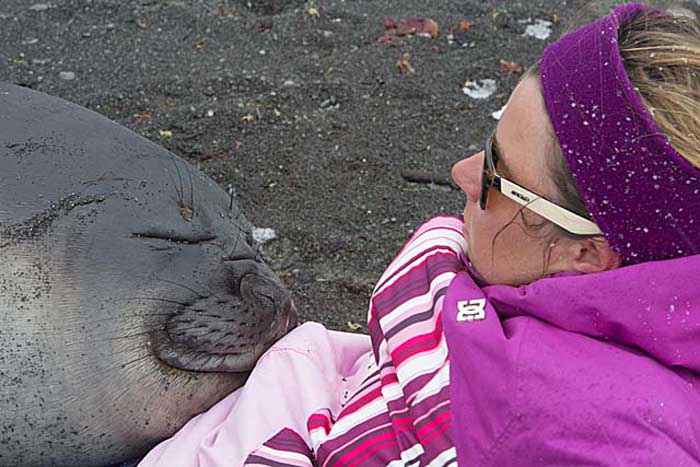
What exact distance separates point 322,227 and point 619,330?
1.91 m

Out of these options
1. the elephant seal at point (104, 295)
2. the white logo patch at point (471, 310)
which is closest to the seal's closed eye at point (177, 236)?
the elephant seal at point (104, 295)

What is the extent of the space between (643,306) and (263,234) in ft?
6.47

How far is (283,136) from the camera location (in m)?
3.86

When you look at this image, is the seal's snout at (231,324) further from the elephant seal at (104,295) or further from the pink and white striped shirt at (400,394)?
the pink and white striped shirt at (400,394)

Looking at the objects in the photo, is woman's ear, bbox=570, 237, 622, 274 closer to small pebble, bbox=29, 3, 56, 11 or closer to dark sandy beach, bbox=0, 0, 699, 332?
dark sandy beach, bbox=0, 0, 699, 332

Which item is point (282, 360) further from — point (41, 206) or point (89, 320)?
point (41, 206)

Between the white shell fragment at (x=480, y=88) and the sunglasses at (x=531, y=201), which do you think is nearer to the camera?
the sunglasses at (x=531, y=201)

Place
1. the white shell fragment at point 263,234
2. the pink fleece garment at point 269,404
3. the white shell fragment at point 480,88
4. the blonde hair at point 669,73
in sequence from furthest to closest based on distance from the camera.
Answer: the white shell fragment at point 480,88 < the white shell fragment at point 263,234 < the pink fleece garment at point 269,404 < the blonde hair at point 669,73

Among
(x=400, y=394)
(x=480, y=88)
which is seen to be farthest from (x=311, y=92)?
(x=400, y=394)

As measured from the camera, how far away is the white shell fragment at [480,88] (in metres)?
4.19

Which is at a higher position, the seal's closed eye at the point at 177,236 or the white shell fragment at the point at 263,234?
the seal's closed eye at the point at 177,236

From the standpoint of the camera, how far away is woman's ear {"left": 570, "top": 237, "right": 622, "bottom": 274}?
5.26 ft

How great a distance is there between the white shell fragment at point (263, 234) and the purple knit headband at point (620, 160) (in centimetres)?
185

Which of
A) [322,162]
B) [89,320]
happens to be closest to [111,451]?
[89,320]
